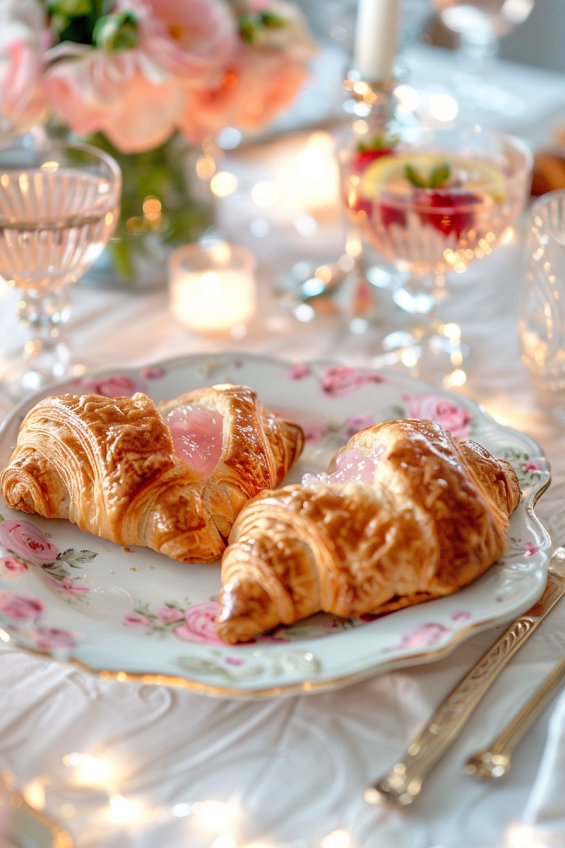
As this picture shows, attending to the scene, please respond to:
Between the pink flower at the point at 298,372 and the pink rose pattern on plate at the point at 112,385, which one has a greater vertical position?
the pink flower at the point at 298,372

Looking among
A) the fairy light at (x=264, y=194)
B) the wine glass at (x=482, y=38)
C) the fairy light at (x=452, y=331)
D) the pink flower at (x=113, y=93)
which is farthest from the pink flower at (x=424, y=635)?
the wine glass at (x=482, y=38)

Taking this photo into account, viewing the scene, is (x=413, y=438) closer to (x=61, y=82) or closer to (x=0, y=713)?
(x=0, y=713)

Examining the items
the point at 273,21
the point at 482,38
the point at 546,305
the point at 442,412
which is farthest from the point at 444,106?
the point at 442,412

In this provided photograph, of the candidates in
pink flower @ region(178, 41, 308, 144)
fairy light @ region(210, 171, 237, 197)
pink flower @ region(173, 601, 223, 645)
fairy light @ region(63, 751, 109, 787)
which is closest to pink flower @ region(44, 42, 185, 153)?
pink flower @ region(178, 41, 308, 144)

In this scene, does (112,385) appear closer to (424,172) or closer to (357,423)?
(357,423)

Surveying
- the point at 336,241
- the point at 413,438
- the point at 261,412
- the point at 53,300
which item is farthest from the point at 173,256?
the point at 413,438

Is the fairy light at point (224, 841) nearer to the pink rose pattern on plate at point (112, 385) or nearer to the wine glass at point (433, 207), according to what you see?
the pink rose pattern on plate at point (112, 385)
